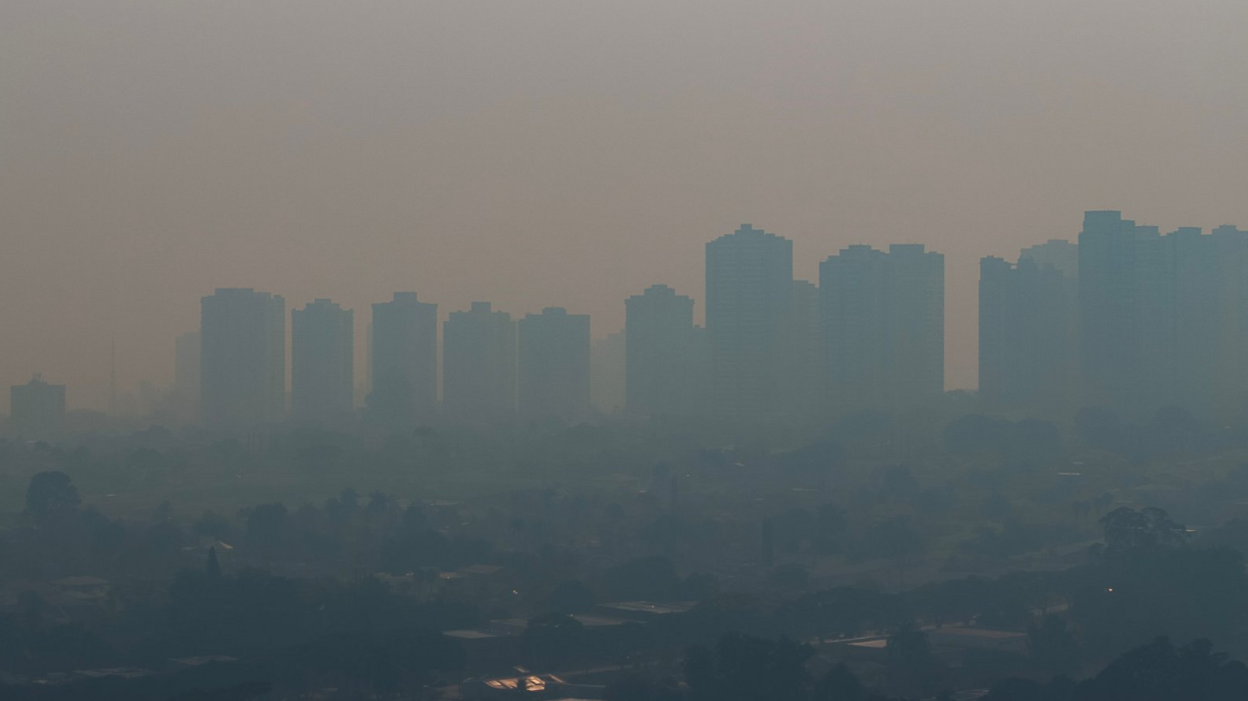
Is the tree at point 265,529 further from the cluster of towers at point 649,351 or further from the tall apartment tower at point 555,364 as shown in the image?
the tall apartment tower at point 555,364

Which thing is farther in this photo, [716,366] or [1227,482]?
[716,366]

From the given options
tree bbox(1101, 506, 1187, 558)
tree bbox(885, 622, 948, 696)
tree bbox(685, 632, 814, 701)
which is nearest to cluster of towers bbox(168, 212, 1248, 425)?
tree bbox(1101, 506, 1187, 558)

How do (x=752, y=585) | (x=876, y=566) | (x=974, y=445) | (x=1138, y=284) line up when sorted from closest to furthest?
(x=752, y=585)
(x=876, y=566)
(x=974, y=445)
(x=1138, y=284)

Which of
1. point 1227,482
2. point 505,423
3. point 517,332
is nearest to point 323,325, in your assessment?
point 517,332

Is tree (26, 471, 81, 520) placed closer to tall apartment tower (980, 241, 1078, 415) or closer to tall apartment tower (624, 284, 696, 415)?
tall apartment tower (980, 241, 1078, 415)

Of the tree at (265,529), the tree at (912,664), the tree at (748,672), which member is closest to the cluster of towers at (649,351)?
the tree at (265,529)

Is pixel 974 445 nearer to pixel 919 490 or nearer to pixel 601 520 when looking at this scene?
pixel 919 490

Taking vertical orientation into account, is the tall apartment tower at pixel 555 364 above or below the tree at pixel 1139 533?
above
